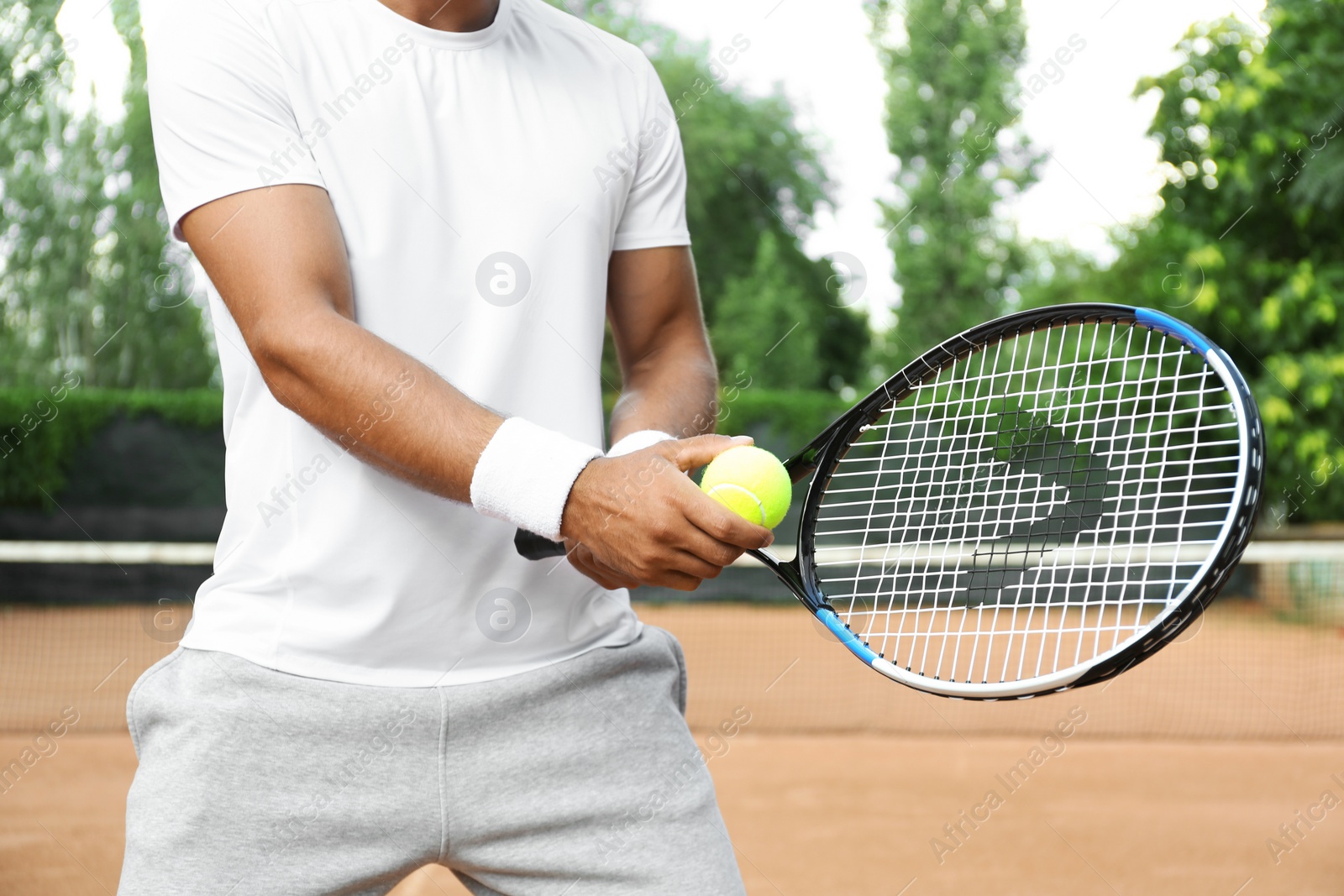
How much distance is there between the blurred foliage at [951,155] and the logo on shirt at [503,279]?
16248mm

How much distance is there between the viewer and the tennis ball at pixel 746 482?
142 cm

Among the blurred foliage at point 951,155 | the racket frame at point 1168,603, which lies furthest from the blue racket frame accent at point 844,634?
the blurred foliage at point 951,155

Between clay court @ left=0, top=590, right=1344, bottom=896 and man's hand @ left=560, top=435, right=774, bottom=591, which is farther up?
man's hand @ left=560, top=435, right=774, bottom=591

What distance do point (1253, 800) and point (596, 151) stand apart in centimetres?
→ 490

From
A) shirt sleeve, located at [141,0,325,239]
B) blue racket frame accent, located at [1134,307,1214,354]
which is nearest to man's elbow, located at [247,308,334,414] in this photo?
shirt sleeve, located at [141,0,325,239]

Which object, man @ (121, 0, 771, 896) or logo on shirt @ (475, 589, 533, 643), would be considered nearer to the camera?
man @ (121, 0, 771, 896)

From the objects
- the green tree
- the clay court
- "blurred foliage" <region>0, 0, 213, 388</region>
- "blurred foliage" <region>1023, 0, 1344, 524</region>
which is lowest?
"blurred foliage" <region>0, 0, 213, 388</region>

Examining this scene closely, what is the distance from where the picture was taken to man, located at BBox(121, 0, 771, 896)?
1.24 metres

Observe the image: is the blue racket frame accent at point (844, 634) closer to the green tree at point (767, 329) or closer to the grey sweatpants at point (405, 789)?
the grey sweatpants at point (405, 789)

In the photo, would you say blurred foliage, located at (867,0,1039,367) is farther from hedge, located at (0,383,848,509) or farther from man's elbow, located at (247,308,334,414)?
man's elbow, located at (247,308,334,414)

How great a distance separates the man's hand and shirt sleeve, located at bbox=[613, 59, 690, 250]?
50cm

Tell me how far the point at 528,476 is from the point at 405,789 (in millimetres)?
418

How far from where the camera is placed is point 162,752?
132 cm

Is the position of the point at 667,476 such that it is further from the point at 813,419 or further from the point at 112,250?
the point at 112,250
